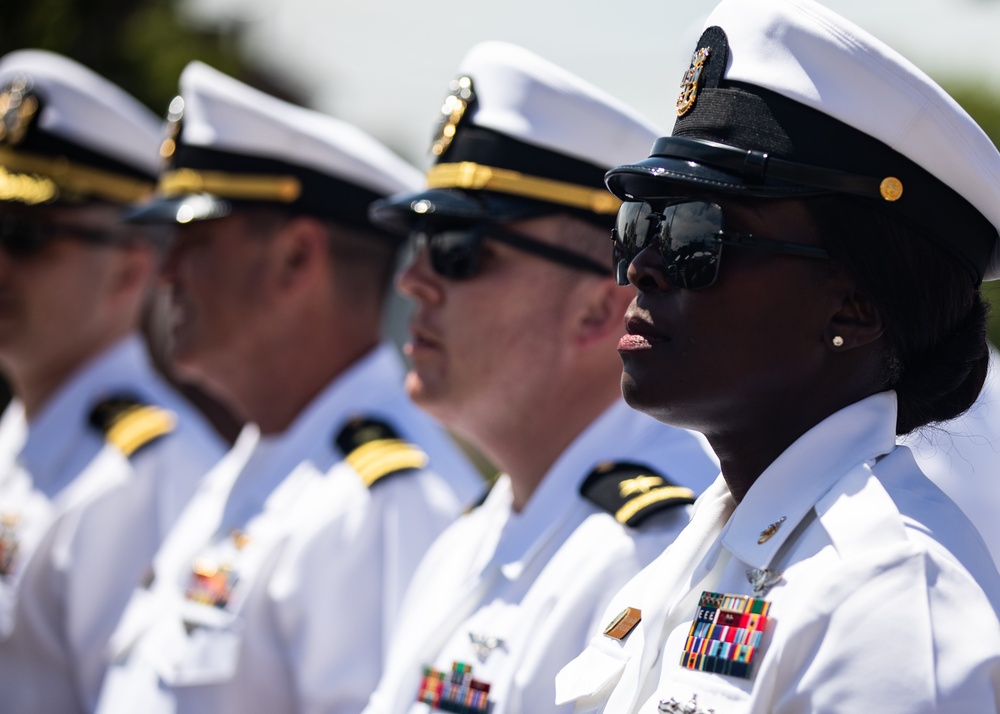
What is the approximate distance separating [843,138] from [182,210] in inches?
120

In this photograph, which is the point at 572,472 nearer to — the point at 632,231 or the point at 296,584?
the point at 296,584

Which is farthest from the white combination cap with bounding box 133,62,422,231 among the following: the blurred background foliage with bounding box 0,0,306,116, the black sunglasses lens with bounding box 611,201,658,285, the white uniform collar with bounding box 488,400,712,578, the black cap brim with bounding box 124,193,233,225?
the blurred background foliage with bounding box 0,0,306,116

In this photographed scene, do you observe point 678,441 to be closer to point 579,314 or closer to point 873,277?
point 579,314

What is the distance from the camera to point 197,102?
5.08 metres

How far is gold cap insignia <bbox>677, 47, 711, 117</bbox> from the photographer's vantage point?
2.46 metres

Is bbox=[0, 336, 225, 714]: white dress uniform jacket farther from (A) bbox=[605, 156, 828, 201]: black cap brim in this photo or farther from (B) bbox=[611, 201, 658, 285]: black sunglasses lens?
(A) bbox=[605, 156, 828, 201]: black cap brim

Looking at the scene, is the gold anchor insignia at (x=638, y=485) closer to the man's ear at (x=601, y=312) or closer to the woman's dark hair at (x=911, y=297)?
the man's ear at (x=601, y=312)

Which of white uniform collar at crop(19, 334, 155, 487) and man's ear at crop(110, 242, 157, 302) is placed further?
man's ear at crop(110, 242, 157, 302)

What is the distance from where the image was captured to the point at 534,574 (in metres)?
3.33

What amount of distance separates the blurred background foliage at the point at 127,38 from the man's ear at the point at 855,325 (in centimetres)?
824

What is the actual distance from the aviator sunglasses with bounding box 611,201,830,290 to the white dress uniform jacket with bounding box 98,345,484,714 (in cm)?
192

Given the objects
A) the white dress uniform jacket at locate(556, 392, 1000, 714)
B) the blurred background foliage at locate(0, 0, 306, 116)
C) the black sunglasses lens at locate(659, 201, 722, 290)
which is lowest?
the white dress uniform jacket at locate(556, 392, 1000, 714)

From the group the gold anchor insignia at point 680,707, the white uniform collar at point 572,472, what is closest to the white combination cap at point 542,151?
the white uniform collar at point 572,472

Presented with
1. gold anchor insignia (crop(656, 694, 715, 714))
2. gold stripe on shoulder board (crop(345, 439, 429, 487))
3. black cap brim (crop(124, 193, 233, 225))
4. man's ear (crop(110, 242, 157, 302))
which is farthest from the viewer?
man's ear (crop(110, 242, 157, 302))
